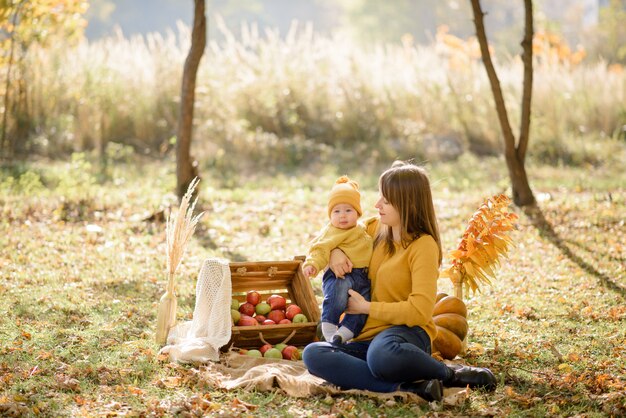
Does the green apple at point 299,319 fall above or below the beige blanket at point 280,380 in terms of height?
above

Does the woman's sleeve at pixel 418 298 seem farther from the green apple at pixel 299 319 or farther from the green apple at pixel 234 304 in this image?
the green apple at pixel 234 304

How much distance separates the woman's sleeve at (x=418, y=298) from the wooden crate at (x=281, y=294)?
2.76ft

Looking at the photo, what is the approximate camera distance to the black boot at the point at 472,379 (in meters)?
4.20

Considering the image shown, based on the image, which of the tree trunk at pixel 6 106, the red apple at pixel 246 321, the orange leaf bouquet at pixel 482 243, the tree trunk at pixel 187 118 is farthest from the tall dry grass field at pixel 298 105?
the orange leaf bouquet at pixel 482 243

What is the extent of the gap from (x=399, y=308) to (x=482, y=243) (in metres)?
1.00

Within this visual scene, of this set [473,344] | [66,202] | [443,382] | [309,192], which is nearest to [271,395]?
[443,382]

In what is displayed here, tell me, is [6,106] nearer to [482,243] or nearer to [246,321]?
[246,321]

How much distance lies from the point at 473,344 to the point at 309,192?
17.7 feet

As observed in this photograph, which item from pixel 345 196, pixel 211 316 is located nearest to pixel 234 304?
pixel 211 316

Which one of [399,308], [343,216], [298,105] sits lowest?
[399,308]

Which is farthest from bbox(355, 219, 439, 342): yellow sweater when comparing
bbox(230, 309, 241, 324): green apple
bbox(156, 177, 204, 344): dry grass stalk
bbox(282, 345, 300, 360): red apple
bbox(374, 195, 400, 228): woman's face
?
bbox(156, 177, 204, 344): dry grass stalk

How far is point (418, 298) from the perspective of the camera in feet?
13.5

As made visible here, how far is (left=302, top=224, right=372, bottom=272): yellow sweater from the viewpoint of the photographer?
4234mm

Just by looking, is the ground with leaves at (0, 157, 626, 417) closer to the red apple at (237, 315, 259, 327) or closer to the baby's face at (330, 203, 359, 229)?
the red apple at (237, 315, 259, 327)
